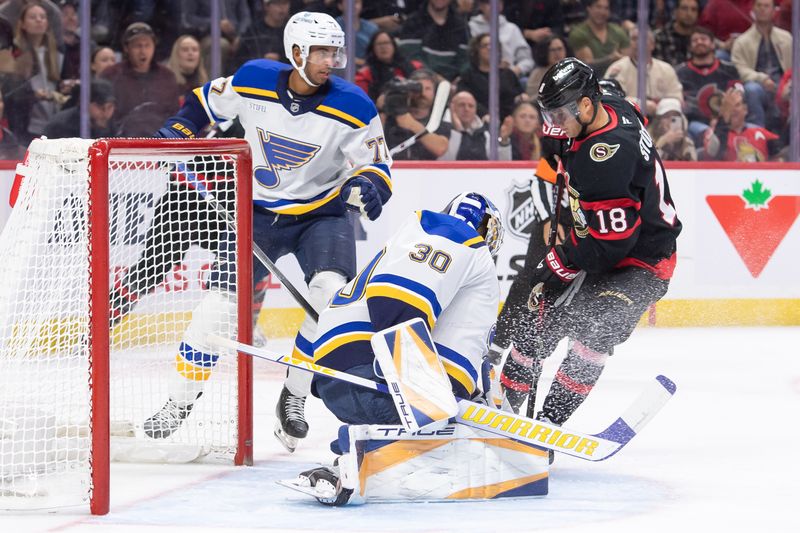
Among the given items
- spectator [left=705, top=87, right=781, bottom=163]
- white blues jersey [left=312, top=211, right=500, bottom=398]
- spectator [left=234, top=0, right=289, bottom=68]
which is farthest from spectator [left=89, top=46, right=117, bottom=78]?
white blues jersey [left=312, top=211, right=500, bottom=398]

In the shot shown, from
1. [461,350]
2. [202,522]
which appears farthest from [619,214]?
[202,522]

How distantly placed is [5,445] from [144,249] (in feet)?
2.91

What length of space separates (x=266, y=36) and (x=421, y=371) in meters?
3.59

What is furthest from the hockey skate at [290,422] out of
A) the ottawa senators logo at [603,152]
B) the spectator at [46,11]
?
the spectator at [46,11]

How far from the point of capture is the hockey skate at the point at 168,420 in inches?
137

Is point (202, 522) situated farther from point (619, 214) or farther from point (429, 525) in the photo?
point (619, 214)

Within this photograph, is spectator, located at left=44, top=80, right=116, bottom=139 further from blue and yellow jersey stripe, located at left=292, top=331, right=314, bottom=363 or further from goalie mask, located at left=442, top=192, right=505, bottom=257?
goalie mask, located at left=442, top=192, right=505, bottom=257

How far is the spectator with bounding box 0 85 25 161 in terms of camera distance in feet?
19.3

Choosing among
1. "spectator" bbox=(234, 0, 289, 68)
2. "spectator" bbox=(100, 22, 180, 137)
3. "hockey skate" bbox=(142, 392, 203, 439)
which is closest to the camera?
"hockey skate" bbox=(142, 392, 203, 439)

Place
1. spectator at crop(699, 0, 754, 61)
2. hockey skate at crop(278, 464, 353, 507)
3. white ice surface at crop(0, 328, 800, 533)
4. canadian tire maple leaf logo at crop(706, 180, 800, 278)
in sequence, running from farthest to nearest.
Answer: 1. spectator at crop(699, 0, 754, 61)
2. canadian tire maple leaf logo at crop(706, 180, 800, 278)
3. hockey skate at crop(278, 464, 353, 507)
4. white ice surface at crop(0, 328, 800, 533)

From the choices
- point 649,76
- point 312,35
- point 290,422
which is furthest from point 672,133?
point 290,422

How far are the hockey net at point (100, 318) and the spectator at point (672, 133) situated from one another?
3152 millimetres

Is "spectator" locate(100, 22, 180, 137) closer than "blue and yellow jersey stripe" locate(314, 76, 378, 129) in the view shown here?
No

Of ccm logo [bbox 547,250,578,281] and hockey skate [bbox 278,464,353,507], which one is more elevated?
ccm logo [bbox 547,250,578,281]
